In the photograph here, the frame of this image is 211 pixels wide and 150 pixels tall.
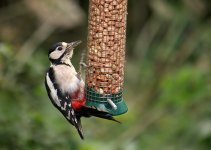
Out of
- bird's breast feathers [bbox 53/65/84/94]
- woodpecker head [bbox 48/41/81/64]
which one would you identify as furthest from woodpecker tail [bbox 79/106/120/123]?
woodpecker head [bbox 48/41/81/64]

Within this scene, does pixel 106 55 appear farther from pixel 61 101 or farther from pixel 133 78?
pixel 133 78

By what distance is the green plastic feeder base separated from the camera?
5547 millimetres

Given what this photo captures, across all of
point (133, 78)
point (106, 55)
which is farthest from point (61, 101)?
point (133, 78)

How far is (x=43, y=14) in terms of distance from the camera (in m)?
9.74

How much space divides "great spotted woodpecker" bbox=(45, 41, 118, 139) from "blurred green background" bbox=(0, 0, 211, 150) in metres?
0.61

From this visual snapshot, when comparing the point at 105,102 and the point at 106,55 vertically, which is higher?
the point at 106,55

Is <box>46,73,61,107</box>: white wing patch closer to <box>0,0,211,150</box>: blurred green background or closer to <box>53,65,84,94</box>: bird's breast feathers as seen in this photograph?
<box>53,65,84,94</box>: bird's breast feathers

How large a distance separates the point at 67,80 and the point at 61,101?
0.17 meters

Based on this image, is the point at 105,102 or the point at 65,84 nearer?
the point at 105,102

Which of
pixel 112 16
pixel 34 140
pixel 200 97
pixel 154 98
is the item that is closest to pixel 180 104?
pixel 200 97

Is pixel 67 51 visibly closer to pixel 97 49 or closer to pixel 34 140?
pixel 97 49

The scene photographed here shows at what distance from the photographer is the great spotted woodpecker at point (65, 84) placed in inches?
224

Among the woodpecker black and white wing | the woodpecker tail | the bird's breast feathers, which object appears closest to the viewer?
the woodpecker tail

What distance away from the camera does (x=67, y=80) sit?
5.77 m
